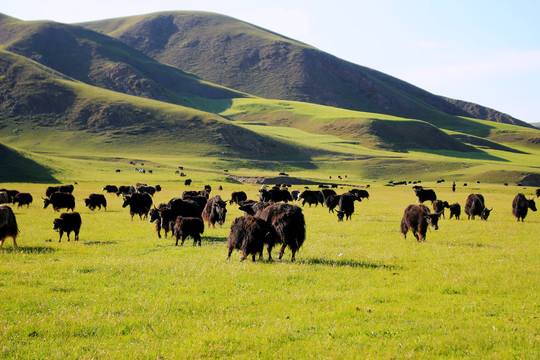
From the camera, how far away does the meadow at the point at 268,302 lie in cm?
751

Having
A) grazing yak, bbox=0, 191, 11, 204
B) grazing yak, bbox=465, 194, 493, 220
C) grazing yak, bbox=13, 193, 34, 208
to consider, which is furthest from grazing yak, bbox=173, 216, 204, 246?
grazing yak, bbox=0, 191, 11, 204

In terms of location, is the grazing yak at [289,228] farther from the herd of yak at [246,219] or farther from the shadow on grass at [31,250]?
the shadow on grass at [31,250]

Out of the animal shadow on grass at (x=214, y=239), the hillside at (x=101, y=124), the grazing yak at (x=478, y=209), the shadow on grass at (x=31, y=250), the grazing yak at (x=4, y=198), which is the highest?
the hillside at (x=101, y=124)

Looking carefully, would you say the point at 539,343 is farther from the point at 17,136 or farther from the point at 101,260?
the point at 17,136

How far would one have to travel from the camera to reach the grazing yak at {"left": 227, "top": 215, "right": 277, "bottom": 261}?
47.5ft

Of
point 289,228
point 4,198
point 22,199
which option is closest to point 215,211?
point 289,228

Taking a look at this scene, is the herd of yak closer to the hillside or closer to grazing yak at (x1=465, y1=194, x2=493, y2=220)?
grazing yak at (x1=465, y1=194, x2=493, y2=220)

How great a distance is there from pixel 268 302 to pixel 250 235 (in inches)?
183

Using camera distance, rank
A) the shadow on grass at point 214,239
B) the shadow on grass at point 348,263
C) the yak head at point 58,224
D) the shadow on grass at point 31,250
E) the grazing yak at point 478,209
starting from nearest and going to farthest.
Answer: the shadow on grass at point 348,263 → the shadow on grass at point 31,250 → the yak head at point 58,224 → the shadow on grass at point 214,239 → the grazing yak at point 478,209

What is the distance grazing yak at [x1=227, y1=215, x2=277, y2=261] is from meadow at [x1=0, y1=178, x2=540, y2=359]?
582 millimetres

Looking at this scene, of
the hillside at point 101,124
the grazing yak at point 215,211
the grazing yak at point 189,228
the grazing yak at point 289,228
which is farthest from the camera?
the hillside at point 101,124

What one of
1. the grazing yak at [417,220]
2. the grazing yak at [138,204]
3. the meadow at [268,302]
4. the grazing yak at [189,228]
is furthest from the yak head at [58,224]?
the grazing yak at [417,220]

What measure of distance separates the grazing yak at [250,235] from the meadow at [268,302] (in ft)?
1.91

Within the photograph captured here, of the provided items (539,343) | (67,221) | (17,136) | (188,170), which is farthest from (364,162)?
(539,343)
